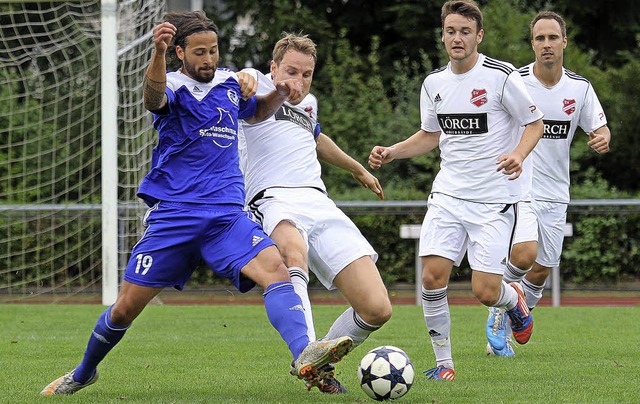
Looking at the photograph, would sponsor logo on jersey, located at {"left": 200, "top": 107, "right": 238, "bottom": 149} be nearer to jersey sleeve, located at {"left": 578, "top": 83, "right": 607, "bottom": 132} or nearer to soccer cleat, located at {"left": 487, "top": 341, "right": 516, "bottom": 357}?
soccer cleat, located at {"left": 487, "top": 341, "right": 516, "bottom": 357}

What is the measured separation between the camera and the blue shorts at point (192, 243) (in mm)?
5680

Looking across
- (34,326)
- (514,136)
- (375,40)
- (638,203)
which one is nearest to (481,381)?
(514,136)

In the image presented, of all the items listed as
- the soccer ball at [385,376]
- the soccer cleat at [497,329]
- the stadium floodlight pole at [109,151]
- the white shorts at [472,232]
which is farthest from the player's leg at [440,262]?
the stadium floodlight pole at [109,151]

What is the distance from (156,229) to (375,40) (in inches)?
571

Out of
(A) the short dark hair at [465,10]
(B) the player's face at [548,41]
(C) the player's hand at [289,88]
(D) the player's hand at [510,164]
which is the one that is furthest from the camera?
(B) the player's face at [548,41]

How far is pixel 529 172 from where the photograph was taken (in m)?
8.02

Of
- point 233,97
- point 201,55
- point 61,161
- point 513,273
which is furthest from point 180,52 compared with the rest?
point 61,161

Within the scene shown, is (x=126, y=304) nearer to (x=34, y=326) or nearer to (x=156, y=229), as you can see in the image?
(x=156, y=229)

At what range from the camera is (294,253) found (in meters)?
6.27

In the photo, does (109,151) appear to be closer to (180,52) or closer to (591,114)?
(591,114)

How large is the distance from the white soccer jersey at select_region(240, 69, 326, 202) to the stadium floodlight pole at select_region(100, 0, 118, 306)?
626cm

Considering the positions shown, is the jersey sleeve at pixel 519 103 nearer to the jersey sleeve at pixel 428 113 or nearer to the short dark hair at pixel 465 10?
the short dark hair at pixel 465 10

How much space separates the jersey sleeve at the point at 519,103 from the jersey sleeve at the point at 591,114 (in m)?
1.65

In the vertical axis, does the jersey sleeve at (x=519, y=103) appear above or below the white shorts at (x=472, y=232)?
above
